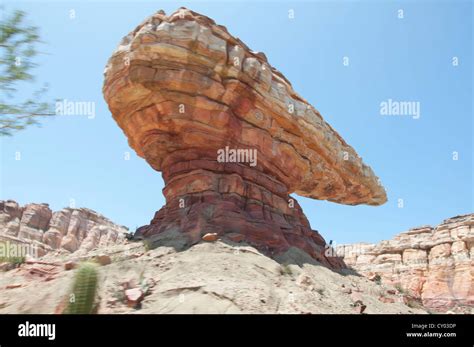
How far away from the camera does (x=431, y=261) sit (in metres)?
46.8

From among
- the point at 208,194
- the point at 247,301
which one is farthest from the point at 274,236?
the point at 247,301

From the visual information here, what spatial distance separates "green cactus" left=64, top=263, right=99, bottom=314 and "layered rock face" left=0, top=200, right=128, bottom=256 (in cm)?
4517

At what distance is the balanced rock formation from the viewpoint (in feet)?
48.1

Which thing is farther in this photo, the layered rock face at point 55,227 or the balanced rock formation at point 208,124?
the layered rock face at point 55,227

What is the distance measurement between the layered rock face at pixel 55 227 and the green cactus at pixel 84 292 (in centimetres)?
4517

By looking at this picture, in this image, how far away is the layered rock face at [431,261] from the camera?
42781mm

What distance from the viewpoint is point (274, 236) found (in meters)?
14.4
